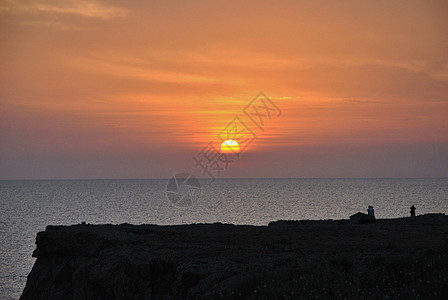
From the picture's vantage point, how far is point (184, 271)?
2259 cm

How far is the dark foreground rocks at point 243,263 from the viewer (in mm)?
18781

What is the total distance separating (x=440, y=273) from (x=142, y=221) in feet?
320

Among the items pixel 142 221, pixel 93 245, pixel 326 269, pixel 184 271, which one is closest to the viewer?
pixel 326 269

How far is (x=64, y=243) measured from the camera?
30828 millimetres

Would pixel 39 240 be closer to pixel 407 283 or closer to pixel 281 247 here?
pixel 281 247

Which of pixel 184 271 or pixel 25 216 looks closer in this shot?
pixel 184 271

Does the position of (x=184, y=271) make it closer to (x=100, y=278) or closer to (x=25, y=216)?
(x=100, y=278)

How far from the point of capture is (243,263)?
22781 millimetres

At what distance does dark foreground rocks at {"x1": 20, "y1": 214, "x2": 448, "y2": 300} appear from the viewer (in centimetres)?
1878

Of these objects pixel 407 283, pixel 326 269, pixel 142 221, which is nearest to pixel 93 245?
pixel 326 269

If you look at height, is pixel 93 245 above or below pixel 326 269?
above

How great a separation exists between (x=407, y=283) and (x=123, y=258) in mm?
13049

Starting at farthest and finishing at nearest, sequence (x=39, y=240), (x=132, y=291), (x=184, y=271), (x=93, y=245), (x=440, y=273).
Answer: (x=39, y=240) → (x=93, y=245) → (x=132, y=291) → (x=184, y=271) → (x=440, y=273)

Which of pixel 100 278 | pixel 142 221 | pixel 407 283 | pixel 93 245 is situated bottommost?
pixel 407 283
